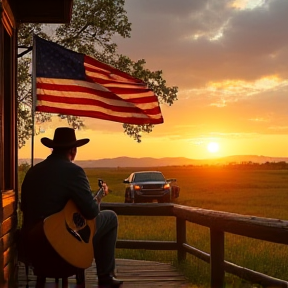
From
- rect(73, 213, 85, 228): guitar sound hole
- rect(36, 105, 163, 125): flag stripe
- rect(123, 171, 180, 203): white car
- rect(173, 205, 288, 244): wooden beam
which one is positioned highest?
rect(36, 105, 163, 125): flag stripe

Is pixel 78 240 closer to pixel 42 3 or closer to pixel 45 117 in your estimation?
pixel 42 3

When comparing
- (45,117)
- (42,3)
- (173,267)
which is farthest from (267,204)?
(42,3)

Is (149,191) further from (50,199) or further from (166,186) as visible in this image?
(50,199)

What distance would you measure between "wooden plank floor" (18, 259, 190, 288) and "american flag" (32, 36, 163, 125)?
1.96 m

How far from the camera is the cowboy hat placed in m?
5.68

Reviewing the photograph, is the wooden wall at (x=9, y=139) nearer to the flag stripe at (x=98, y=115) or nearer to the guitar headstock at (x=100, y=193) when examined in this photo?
the flag stripe at (x=98, y=115)

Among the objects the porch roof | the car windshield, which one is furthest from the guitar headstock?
the car windshield

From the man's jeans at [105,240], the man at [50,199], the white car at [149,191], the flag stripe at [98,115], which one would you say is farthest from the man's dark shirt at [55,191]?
the white car at [149,191]

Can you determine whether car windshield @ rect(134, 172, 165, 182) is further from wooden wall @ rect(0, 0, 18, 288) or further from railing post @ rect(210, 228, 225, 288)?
wooden wall @ rect(0, 0, 18, 288)

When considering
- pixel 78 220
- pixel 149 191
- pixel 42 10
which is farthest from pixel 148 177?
pixel 78 220

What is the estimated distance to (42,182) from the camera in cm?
542

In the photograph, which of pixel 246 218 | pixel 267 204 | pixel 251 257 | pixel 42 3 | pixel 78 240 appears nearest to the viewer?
pixel 78 240

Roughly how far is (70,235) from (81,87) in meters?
2.61

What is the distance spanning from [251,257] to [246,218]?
534 cm
